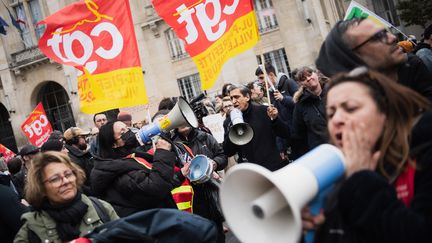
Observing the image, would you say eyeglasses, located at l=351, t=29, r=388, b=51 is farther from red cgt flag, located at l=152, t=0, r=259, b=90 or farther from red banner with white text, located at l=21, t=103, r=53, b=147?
red banner with white text, located at l=21, t=103, r=53, b=147

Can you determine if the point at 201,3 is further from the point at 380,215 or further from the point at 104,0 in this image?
the point at 380,215

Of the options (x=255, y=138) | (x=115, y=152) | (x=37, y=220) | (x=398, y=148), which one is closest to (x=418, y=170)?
(x=398, y=148)

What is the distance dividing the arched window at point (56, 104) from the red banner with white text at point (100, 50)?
23229mm

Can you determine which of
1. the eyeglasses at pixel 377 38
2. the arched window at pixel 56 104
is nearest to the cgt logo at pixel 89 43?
the eyeglasses at pixel 377 38

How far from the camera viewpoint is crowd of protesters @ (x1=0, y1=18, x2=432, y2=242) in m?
1.60

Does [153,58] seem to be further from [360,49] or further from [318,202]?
[318,202]

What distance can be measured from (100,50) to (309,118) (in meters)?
3.13

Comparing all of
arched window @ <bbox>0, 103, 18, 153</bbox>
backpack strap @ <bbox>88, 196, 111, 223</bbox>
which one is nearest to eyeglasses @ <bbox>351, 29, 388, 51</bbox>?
backpack strap @ <bbox>88, 196, 111, 223</bbox>

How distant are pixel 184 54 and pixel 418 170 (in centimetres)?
2365

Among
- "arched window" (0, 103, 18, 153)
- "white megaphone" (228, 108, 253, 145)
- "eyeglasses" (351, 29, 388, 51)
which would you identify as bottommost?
"white megaphone" (228, 108, 253, 145)

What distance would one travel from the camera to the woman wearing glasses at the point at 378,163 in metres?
1.54

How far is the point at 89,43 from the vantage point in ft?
21.0

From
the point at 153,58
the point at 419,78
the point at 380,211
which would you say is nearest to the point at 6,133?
the point at 153,58

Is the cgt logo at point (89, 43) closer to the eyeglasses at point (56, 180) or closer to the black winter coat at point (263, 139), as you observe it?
the black winter coat at point (263, 139)
